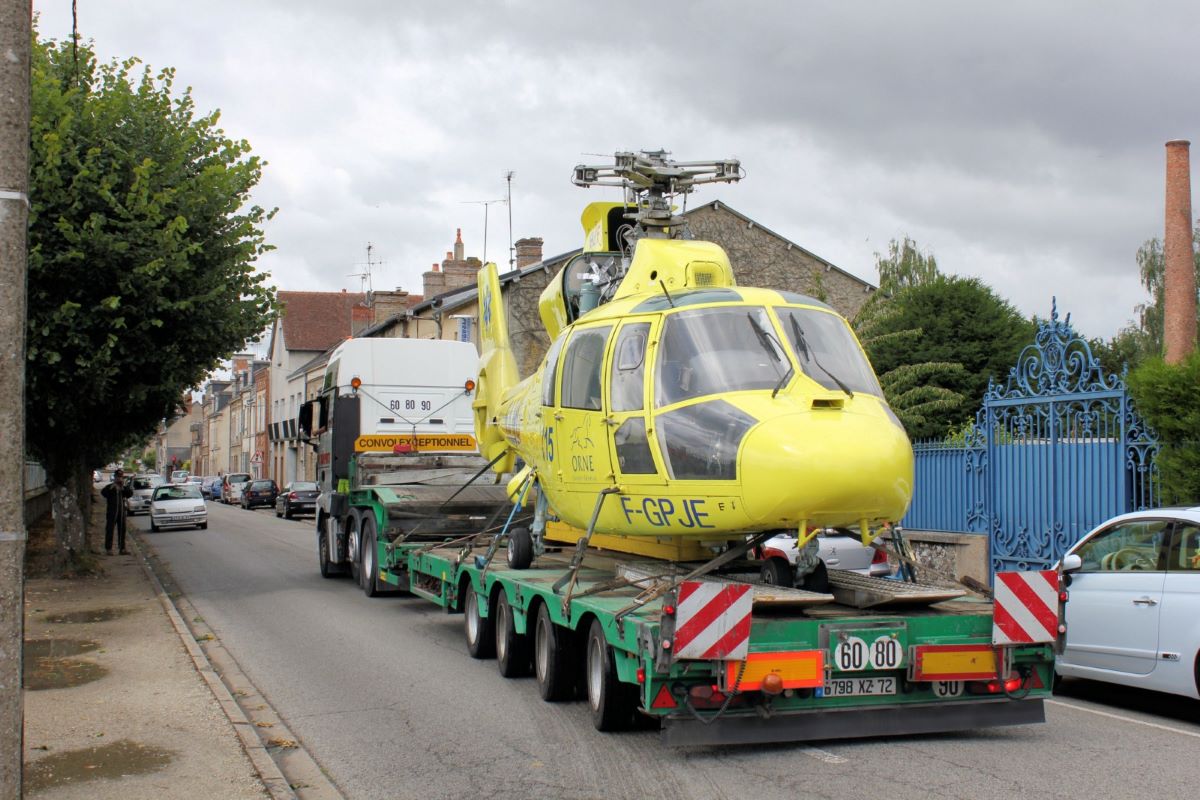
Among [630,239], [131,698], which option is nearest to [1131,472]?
[630,239]

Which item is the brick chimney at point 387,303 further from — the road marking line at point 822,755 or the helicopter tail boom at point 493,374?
the road marking line at point 822,755

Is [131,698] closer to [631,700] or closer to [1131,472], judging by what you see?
[631,700]

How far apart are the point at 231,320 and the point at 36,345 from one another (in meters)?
2.89

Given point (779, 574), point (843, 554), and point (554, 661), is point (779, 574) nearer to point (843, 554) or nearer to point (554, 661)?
point (554, 661)

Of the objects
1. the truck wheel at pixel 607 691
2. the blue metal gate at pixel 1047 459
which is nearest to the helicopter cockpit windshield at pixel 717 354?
the truck wheel at pixel 607 691

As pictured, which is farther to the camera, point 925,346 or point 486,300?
point 925,346

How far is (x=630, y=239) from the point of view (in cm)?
1083

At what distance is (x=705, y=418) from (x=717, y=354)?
496mm

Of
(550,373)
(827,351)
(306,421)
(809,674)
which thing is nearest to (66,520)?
(306,421)

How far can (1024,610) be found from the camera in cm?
730

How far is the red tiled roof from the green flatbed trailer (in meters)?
57.3

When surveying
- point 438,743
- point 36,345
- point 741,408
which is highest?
point 36,345

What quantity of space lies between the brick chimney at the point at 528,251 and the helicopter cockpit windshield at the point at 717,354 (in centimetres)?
3322

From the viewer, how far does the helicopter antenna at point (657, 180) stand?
10.7m
